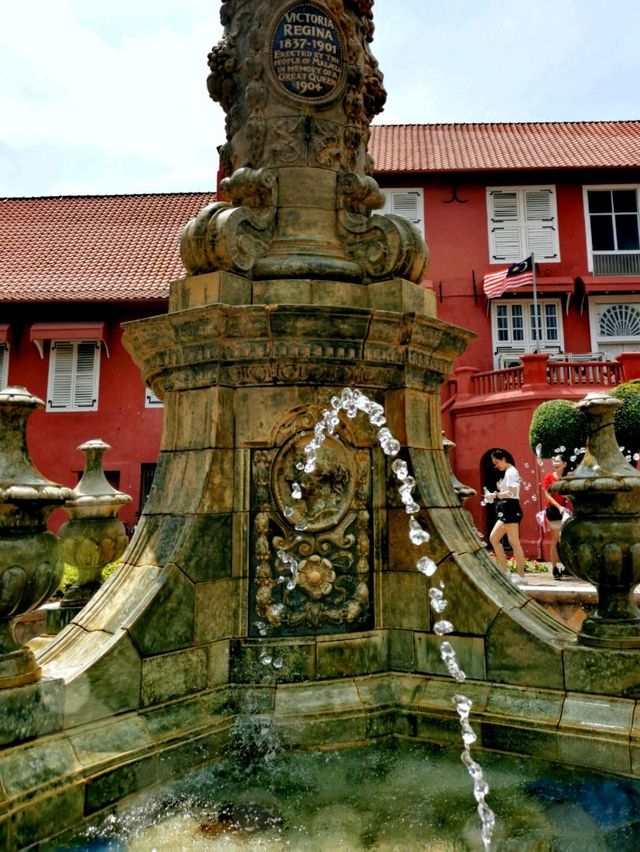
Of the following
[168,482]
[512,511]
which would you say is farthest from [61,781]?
[512,511]

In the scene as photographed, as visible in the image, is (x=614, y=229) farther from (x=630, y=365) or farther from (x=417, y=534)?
(x=417, y=534)

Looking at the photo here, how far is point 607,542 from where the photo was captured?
2.98 m

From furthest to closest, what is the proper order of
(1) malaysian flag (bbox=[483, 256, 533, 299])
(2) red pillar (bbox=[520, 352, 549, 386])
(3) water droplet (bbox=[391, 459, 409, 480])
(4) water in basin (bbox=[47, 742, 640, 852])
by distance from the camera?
1. (1) malaysian flag (bbox=[483, 256, 533, 299])
2. (2) red pillar (bbox=[520, 352, 549, 386])
3. (3) water droplet (bbox=[391, 459, 409, 480])
4. (4) water in basin (bbox=[47, 742, 640, 852])

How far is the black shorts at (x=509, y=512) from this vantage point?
8258 millimetres

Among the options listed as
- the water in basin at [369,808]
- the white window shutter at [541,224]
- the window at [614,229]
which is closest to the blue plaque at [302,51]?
the water in basin at [369,808]

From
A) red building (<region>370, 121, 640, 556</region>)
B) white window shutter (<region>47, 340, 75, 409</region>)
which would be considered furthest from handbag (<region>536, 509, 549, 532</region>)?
white window shutter (<region>47, 340, 75, 409</region>)

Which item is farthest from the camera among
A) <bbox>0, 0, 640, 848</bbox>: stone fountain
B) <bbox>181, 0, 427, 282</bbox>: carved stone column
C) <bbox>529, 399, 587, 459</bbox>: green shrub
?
<bbox>529, 399, 587, 459</bbox>: green shrub

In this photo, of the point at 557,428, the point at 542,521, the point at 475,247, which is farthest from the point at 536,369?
the point at 475,247

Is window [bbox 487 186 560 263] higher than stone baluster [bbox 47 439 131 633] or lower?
higher

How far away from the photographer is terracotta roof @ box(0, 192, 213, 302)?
18047 millimetres

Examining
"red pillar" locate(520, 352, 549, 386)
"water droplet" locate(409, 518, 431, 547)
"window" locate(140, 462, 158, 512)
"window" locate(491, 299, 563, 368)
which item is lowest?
"water droplet" locate(409, 518, 431, 547)

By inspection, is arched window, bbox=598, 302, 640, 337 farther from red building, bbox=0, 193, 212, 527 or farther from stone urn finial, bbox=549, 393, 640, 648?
stone urn finial, bbox=549, 393, 640, 648

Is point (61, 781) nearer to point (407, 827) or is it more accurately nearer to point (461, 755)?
point (407, 827)

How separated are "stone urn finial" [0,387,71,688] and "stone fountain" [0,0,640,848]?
0.51ft
